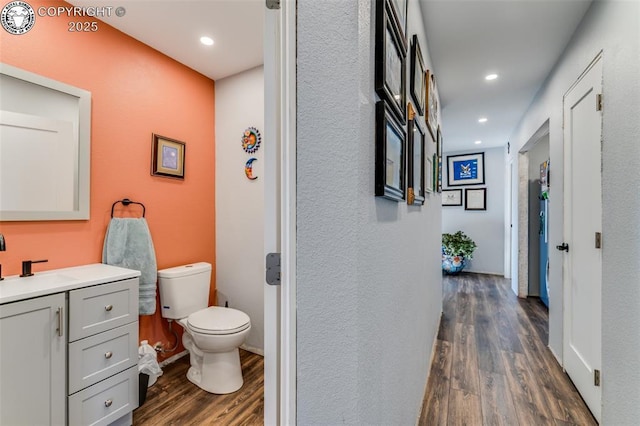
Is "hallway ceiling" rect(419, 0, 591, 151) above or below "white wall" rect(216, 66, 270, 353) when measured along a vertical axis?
above

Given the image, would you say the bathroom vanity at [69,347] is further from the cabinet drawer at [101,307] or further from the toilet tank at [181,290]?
the toilet tank at [181,290]

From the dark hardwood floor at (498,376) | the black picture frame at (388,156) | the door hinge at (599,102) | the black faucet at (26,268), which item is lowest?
the dark hardwood floor at (498,376)

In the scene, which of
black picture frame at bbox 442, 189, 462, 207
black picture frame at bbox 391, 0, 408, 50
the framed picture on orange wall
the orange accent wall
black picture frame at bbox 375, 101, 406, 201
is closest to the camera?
black picture frame at bbox 375, 101, 406, 201

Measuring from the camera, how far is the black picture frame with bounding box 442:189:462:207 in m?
6.00

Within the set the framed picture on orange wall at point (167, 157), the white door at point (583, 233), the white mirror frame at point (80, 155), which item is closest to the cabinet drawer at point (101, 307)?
the white mirror frame at point (80, 155)

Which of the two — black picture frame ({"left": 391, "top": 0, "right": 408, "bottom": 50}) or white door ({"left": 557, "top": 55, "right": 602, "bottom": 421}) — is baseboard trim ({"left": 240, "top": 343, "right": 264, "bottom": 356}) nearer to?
white door ({"left": 557, "top": 55, "right": 602, "bottom": 421})

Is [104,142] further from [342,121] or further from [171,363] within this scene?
[342,121]

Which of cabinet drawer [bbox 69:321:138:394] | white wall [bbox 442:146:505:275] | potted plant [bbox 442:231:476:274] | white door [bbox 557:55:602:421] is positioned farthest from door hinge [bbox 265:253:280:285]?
white wall [bbox 442:146:505:275]

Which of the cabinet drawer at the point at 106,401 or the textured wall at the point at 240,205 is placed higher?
the textured wall at the point at 240,205

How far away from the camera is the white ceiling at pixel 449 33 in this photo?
185cm

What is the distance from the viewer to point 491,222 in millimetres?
5691

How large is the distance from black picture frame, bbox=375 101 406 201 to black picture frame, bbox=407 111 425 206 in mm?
212

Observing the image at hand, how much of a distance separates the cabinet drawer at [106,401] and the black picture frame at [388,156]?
169 centimetres

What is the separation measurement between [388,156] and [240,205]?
74.0 inches
